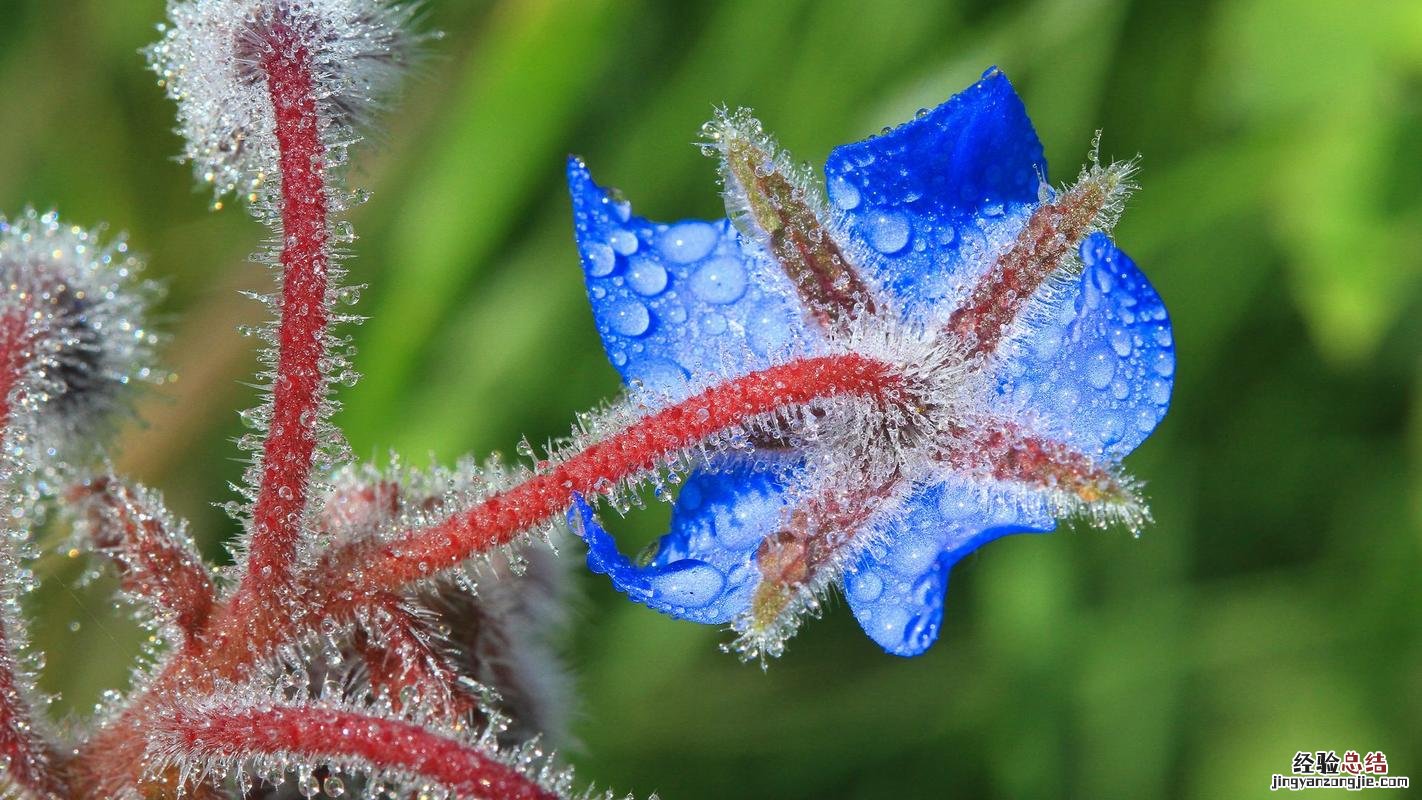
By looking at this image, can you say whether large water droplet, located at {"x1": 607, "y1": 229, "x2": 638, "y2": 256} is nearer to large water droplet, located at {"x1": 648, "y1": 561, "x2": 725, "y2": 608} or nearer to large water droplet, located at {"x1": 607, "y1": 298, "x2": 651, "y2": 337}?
large water droplet, located at {"x1": 607, "y1": 298, "x2": 651, "y2": 337}

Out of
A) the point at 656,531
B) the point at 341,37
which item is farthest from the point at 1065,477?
the point at 656,531

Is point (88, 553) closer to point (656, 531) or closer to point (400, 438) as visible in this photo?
point (400, 438)

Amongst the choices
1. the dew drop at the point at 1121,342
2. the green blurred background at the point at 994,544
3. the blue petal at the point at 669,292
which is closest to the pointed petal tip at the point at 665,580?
the blue petal at the point at 669,292

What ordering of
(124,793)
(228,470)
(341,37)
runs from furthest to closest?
(228,470), (341,37), (124,793)

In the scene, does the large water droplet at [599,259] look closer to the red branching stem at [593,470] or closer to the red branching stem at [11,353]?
the red branching stem at [593,470]

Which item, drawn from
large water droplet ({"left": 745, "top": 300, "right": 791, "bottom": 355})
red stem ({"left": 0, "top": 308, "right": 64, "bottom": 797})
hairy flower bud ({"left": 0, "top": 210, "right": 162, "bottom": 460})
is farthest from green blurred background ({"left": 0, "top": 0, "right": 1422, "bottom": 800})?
red stem ({"left": 0, "top": 308, "right": 64, "bottom": 797})
